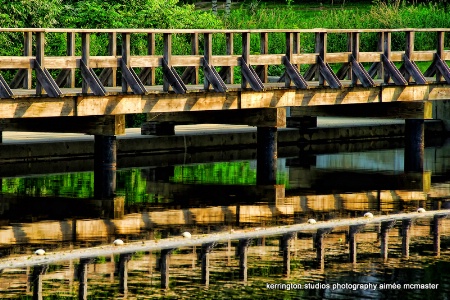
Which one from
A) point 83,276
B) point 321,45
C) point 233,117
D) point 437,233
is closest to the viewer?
point 83,276

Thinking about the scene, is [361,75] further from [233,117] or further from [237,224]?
[237,224]

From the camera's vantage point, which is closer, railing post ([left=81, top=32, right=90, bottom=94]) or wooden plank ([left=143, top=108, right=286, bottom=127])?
railing post ([left=81, top=32, right=90, bottom=94])

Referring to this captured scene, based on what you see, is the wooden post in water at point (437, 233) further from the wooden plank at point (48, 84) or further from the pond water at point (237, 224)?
the wooden plank at point (48, 84)

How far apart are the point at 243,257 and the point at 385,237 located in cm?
271

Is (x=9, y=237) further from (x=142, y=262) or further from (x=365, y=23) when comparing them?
(x=365, y=23)

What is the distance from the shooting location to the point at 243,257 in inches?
698

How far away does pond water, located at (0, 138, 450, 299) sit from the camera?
1591cm

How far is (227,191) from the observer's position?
25266mm

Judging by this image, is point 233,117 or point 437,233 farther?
point 233,117

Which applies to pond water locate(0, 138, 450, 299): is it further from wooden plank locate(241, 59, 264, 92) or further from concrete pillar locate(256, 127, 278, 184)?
wooden plank locate(241, 59, 264, 92)

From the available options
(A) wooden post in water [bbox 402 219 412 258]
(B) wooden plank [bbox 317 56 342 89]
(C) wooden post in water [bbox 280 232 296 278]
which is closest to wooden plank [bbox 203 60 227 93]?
(B) wooden plank [bbox 317 56 342 89]

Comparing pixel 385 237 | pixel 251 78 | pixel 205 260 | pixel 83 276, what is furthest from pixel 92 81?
pixel 83 276

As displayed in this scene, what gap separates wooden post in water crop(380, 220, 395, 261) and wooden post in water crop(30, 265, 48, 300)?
4.43 m

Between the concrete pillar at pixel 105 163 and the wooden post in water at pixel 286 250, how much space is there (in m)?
5.69
